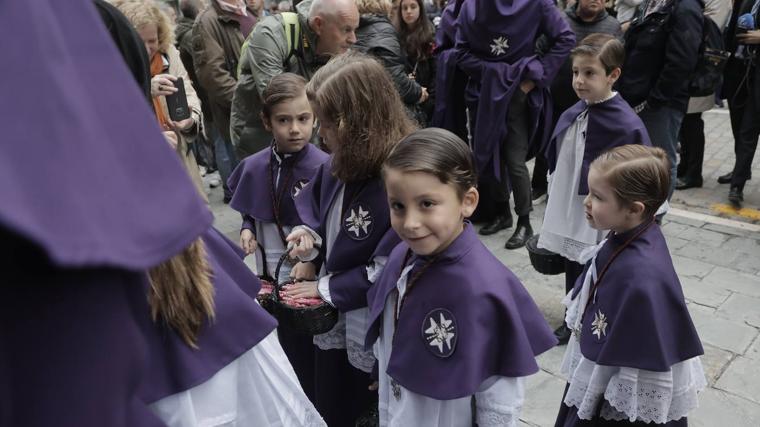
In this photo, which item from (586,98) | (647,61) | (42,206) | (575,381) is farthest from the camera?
(647,61)

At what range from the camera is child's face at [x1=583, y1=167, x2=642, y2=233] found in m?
2.26

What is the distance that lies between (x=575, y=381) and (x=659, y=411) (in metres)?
0.31

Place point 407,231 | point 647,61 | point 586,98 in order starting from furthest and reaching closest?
point 647,61, point 586,98, point 407,231

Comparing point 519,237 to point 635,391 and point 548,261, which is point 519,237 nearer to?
point 548,261

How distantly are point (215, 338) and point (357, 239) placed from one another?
908 millimetres

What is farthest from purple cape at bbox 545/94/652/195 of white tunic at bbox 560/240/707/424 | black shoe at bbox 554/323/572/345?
white tunic at bbox 560/240/707/424

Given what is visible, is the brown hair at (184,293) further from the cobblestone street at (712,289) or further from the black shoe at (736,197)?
the black shoe at (736,197)

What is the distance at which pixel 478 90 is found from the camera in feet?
16.4

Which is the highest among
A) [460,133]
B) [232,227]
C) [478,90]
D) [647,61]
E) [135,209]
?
[135,209]

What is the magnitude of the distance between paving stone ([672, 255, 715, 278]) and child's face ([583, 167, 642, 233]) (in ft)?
8.58

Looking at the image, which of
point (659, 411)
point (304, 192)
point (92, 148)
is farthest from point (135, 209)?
point (659, 411)

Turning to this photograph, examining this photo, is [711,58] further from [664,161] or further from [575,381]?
[575,381]

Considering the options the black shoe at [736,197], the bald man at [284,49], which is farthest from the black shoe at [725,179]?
the bald man at [284,49]

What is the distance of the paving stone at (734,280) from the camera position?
424 centimetres
